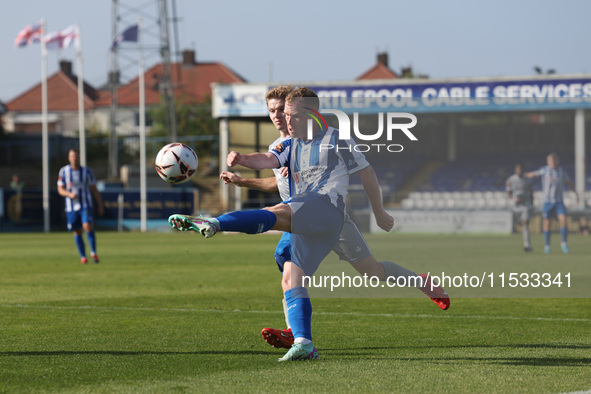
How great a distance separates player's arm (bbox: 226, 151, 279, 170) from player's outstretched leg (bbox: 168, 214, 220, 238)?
18.6 inches

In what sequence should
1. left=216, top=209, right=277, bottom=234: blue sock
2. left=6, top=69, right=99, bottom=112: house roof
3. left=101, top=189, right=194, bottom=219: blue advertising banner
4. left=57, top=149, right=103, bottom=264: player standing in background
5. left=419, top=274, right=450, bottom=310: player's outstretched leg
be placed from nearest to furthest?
left=216, top=209, right=277, bottom=234: blue sock → left=419, top=274, right=450, bottom=310: player's outstretched leg → left=57, top=149, right=103, bottom=264: player standing in background → left=101, top=189, right=194, bottom=219: blue advertising banner → left=6, top=69, right=99, bottom=112: house roof

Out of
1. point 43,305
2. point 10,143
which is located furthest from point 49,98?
point 43,305

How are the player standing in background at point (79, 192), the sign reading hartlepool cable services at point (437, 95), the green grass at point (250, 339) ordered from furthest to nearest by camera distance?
1. the sign reading hartlepool cable services at point (437, 95)
2. the player standing in background at point (79, 192)
3. the green grass at point (250, 339)

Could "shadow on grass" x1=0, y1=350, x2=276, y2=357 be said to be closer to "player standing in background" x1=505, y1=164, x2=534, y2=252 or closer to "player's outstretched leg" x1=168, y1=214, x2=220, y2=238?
"player's outstretched leg" x1=168, y1=214, x2=220, y2=238

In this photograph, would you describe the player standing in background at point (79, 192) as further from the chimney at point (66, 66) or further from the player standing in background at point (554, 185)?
the chimney at point (66, 66)

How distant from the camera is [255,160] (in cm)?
647

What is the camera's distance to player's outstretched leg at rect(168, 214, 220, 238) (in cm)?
593

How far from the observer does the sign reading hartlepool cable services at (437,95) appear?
37438 millimetres

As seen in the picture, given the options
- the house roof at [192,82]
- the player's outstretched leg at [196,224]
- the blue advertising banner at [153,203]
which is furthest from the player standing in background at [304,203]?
the house roof at [192,82]

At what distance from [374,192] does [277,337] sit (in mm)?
1355

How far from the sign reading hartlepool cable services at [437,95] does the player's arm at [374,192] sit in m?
30.4

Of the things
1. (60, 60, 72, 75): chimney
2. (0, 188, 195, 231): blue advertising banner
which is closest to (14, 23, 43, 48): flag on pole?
(0, 188, 195, 231): blue advertising banner

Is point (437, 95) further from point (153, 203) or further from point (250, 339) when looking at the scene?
point (250, 339)

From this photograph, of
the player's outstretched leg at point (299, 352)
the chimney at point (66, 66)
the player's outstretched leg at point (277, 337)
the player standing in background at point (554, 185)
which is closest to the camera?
the player's outstretched leg at point (299, 352)
